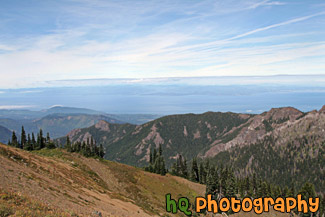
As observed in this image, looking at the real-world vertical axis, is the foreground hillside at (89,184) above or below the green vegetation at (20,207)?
below

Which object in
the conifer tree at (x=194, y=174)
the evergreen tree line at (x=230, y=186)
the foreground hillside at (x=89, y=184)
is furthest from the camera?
the conifer tree at (x=194, y=174)

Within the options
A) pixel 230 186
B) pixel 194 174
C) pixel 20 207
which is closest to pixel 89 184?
pixel 20 207

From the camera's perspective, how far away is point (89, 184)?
50031 mm

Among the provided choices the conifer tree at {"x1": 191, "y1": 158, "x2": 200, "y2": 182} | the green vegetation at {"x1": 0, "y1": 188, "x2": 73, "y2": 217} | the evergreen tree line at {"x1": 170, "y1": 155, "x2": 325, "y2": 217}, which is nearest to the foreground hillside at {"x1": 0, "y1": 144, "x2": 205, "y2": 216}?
the green vegetation at {"x1": 0, "y1": 188, "x2": 73, "y2": 217}

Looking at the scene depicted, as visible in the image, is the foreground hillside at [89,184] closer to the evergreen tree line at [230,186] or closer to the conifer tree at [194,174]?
the evergreen tree line at [230,186]

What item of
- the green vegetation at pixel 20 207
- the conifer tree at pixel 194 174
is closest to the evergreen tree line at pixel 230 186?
the conifer tree at pixel 194 174

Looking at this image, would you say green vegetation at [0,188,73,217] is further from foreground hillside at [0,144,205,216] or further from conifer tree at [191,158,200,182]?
conifer tree at [191,158,200,182]

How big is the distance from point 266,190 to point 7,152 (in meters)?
117

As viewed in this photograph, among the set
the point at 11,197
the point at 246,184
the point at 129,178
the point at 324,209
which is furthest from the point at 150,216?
the point at 324,209

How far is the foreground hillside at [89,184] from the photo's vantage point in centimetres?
3148

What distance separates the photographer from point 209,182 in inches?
3314

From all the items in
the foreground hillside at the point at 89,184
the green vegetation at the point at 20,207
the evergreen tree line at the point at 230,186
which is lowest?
the evergreen tree line at the point at 230,186

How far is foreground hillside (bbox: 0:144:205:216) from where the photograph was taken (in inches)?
1240

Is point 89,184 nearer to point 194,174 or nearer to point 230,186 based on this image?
point 230,186
